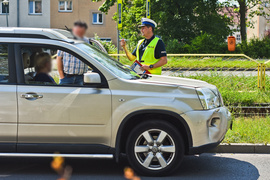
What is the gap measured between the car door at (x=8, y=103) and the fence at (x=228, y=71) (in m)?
7.18

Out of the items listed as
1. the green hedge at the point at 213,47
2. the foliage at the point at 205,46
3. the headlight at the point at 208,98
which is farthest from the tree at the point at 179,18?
the headlight at the point at 208,98

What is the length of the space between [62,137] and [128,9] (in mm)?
31869

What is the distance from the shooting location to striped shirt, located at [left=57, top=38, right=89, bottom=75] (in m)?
6.11

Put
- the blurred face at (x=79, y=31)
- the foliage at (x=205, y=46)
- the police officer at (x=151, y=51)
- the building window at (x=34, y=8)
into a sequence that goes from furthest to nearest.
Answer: the foliage at (x=205, y=46) → the police officer at (x=151, y=51) → the building window at (x=34, y=8) → the blurred face at (x=79, y=31)

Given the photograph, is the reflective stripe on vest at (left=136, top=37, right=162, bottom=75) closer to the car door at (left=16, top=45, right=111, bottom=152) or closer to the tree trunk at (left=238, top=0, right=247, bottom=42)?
Answer: the car door at (left=16, top=45, right=111, bottom=152)

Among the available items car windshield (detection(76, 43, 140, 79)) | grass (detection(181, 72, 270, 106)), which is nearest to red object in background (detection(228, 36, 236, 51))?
grass (detection(181, 72, 270, 106))

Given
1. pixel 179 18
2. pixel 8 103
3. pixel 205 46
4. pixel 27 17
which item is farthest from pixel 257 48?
pixel 8 103

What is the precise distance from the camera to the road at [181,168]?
6297 millimetres

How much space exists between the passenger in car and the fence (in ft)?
22.8

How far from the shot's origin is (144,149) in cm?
609

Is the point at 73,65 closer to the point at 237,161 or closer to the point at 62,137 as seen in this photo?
the point at 62,137

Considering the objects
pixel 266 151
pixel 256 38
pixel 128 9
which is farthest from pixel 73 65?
pixel 128 9

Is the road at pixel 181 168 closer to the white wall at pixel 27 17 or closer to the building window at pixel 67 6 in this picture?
the white wall at pixel 27 17

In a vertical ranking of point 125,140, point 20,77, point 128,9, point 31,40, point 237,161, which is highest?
point 128,9
